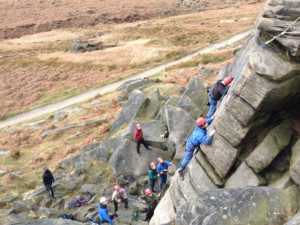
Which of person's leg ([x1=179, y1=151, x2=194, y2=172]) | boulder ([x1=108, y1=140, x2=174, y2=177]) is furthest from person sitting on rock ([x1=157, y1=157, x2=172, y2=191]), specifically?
Answer: person's leg ([x1=179, y1=151, x2=194, y2=172])

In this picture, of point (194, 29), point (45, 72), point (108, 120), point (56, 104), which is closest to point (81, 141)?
point (108, 120)

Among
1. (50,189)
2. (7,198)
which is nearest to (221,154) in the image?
(50,189)

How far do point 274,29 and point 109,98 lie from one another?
39.9m

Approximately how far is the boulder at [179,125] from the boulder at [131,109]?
19.8 feet

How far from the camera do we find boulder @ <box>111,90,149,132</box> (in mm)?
41750

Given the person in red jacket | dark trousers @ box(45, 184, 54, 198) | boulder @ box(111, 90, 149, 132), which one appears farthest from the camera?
boulder @ box(111, 90, 149, 132)

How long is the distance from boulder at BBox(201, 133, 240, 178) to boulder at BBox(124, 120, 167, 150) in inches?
450

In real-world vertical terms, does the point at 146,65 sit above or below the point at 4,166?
below

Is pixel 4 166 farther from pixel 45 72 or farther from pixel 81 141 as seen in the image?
pixel 45 72

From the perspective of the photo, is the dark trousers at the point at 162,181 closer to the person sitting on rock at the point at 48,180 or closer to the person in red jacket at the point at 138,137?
the person in red jacket at the point at 138,137

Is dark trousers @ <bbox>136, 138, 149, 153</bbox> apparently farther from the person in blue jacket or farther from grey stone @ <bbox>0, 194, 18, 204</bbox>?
grey stone @ <bbox>0, 194, 18, 204</bbox>

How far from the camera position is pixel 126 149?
35969 mm

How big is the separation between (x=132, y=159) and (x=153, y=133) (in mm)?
2693

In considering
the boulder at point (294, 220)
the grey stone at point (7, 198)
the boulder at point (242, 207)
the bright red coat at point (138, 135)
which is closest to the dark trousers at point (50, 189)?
the grey stone at point (7, 198)
